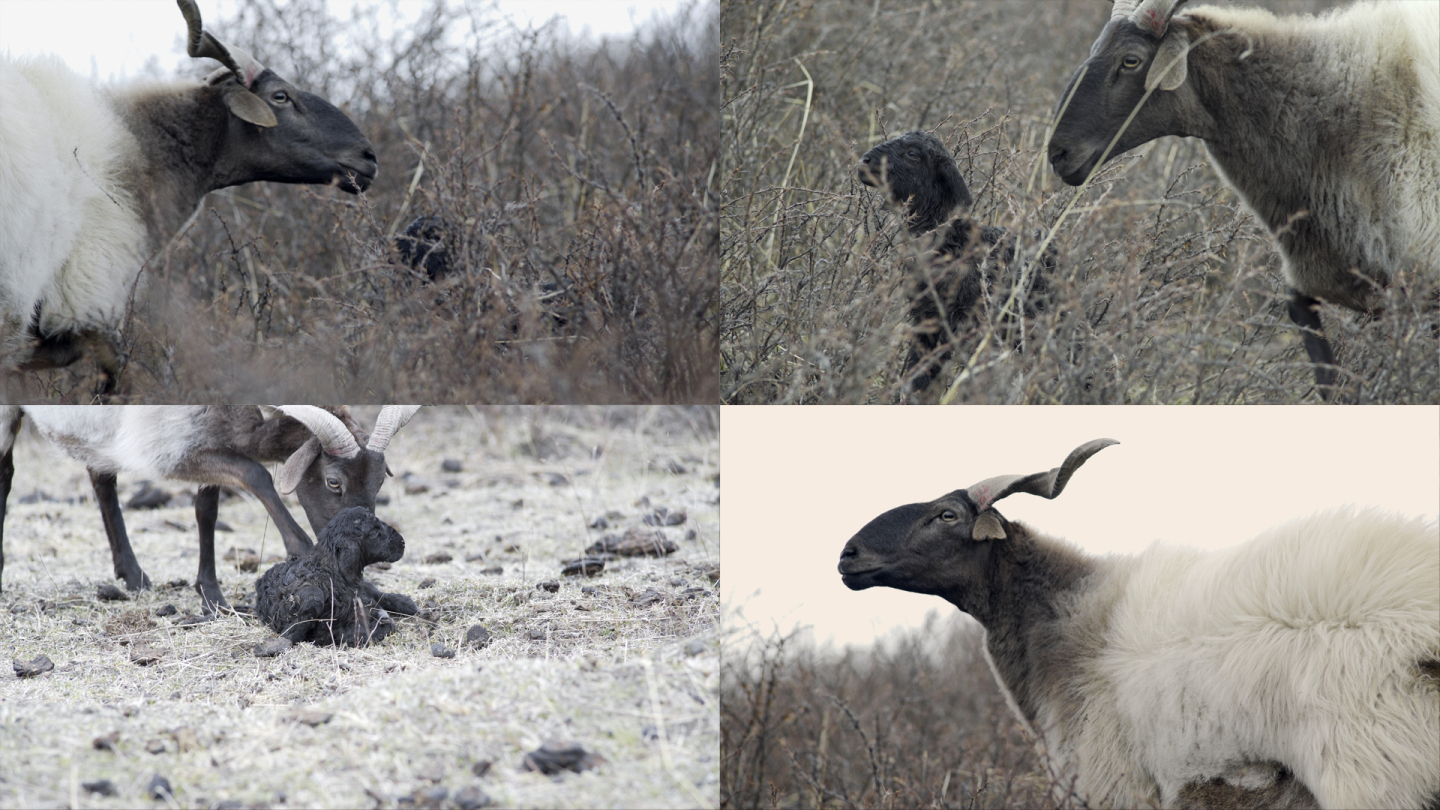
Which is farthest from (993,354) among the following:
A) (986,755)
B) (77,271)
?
(77,271)

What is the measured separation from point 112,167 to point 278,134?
30.2 inches

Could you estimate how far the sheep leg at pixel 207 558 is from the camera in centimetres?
461

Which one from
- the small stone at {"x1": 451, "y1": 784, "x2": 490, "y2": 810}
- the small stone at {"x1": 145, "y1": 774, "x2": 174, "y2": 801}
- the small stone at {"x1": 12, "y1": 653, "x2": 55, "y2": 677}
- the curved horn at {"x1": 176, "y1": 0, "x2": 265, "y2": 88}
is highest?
the curved horn at {"x1": 176, "y1": 0, "x2": 265, "y2": 88}

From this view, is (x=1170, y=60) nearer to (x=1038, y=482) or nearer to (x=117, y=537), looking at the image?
(x=1038, y=482)

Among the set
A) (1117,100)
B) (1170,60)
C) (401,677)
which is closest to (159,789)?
(401,677)

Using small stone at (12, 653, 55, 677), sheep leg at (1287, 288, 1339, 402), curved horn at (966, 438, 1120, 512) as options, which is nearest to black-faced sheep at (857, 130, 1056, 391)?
curved horn at (966, 438, 1120, 512)

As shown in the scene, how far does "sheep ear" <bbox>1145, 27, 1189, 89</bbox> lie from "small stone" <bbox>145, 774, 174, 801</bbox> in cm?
425

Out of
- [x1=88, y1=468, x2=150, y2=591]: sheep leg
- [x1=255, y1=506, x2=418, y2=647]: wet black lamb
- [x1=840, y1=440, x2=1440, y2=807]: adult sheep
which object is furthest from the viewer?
[x1=88, y1=468, x2=150, y2=591]: sheep leg

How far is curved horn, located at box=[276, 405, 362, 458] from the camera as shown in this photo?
14.1ft

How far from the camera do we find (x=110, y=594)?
→ 187 inches

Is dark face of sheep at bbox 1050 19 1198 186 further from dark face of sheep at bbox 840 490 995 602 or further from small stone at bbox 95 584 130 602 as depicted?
small stone at bbox 95 584 130 602

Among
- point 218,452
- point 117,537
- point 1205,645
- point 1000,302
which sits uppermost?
point 1000,302

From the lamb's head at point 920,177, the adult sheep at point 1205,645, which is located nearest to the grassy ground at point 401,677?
the adult sheep at point 1205,645

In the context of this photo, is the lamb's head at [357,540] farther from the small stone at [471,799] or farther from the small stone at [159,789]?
the small stone at [471,799]
